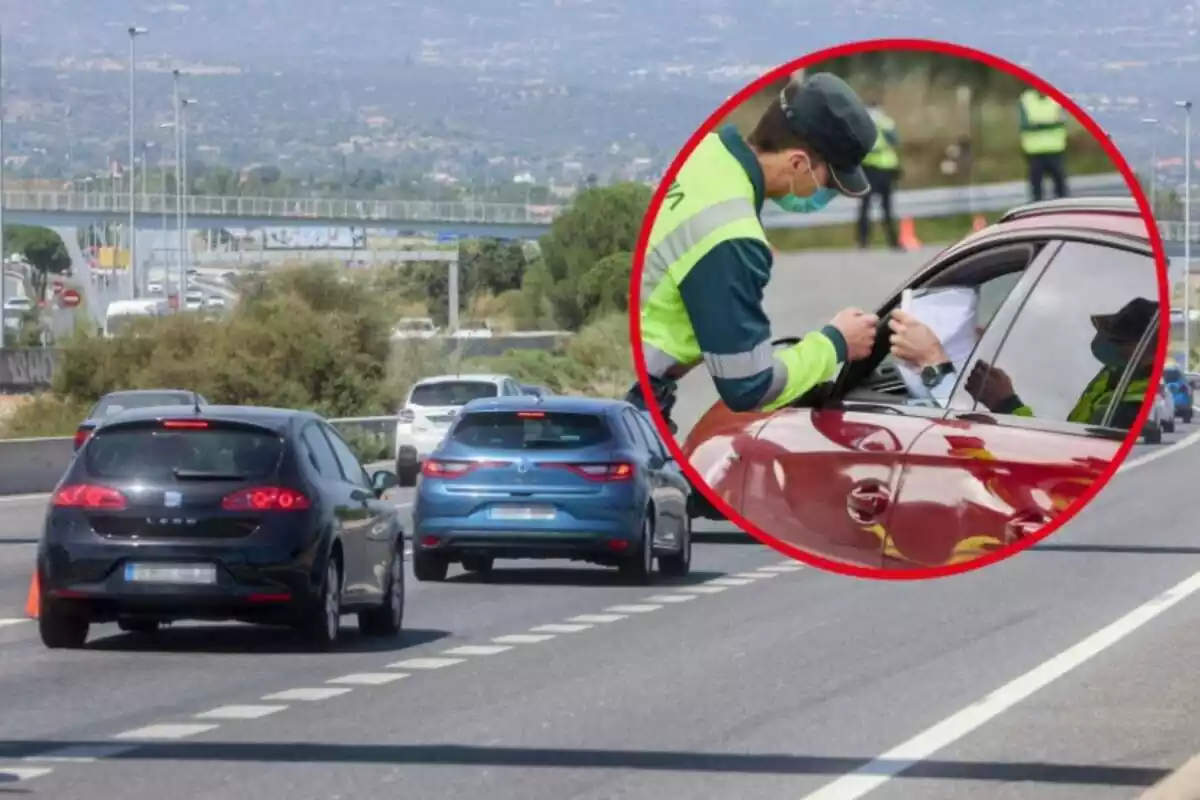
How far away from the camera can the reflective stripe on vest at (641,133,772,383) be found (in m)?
2.39

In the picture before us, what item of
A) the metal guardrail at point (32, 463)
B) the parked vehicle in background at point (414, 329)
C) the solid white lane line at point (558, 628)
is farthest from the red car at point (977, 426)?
the parked vehicle in background at point (414, 329)

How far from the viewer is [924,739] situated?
11.8m

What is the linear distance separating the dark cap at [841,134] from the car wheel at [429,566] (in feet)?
68.7

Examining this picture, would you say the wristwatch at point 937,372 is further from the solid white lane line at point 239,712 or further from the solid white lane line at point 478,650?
the solid white lane line at point 478,650

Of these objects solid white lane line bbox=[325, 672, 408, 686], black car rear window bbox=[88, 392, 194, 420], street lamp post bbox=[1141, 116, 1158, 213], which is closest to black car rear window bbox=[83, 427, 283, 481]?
solid white lane line bbox=[325, 672, 408, 686]

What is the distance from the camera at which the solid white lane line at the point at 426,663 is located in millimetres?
15180

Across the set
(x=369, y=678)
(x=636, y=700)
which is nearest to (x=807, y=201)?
(x=636, y=700)

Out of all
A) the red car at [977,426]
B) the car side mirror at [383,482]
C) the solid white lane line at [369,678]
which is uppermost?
the red car at [977,426]

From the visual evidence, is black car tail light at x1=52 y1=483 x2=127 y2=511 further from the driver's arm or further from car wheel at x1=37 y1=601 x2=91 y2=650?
the driver's arm

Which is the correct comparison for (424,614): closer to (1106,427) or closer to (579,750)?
(579,750)

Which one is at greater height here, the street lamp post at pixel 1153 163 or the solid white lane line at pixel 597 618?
the street lamp post at pixel 1153 163

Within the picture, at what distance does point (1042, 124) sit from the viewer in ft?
8.07

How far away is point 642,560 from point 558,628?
16.1 feet

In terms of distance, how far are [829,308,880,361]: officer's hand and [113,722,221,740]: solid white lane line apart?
9408mm
